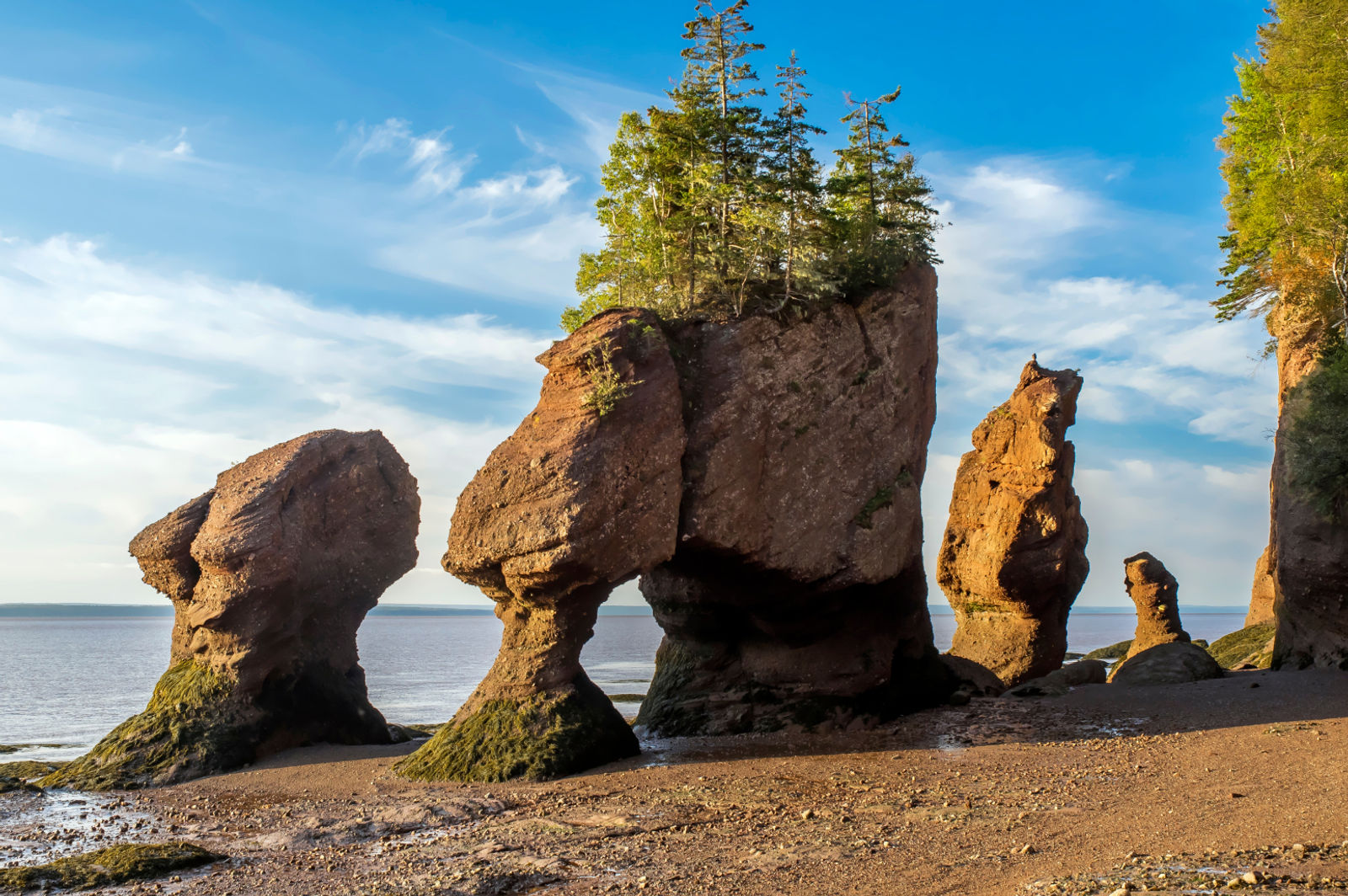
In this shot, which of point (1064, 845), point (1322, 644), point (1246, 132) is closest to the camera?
point (1064, 845)

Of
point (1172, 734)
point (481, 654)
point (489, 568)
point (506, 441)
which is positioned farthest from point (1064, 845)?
point (481, 654)

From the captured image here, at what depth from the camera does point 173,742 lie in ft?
69.2

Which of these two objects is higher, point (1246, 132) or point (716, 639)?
point (1246, 132)

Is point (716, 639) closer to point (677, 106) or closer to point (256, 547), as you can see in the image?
point (256, 547)

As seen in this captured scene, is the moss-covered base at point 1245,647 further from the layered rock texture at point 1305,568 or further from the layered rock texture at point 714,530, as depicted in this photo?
the layered rock texture at point 714,530

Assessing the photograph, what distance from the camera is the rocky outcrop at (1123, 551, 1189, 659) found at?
3688cm

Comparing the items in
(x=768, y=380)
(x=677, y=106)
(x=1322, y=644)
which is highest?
(x=677, y=106)

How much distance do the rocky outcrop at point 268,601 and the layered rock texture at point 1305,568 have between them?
24.3m

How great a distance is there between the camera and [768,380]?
2191 cm

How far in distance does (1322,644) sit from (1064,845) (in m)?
Result: 20.0

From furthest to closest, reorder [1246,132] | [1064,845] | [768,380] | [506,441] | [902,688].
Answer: [1246,132] → [902,688] → [768,380] → [506,441] → [1064,845]

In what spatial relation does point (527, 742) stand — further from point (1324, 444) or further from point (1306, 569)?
point (1324, 444)

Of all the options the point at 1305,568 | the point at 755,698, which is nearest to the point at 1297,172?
the point at 1305,568

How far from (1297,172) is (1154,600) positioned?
1612 cm
